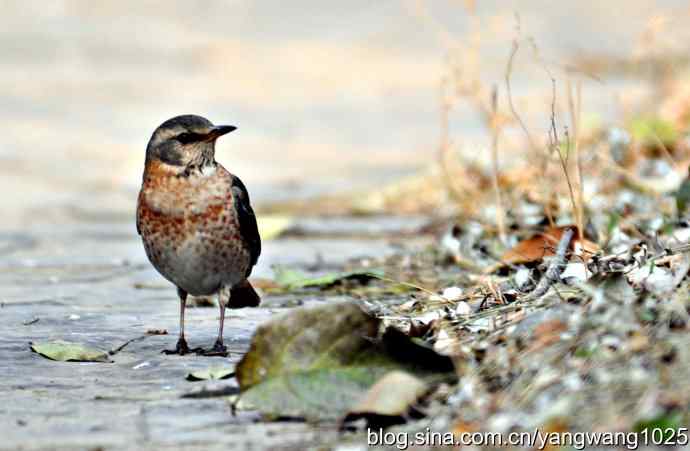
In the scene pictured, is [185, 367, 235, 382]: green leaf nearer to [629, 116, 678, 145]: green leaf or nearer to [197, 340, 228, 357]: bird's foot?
[197, 340, 228, 357]: bird's foot

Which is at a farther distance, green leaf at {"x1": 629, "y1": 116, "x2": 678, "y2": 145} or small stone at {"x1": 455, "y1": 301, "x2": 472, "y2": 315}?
green leaf at {"x1": 629, "y1": 116, "x2": 678, "y2": 145}

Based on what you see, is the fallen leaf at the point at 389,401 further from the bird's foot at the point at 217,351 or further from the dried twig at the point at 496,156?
the dried twig at the point at 496,156

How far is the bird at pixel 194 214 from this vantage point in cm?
448

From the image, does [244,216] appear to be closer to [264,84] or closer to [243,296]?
[243,296]

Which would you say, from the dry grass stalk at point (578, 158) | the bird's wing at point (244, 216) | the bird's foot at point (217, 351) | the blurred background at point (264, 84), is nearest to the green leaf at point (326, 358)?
the bird's foot at point (217, 351)

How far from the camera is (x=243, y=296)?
4.92 meters

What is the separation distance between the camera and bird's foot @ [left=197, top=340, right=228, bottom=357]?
4004 mm

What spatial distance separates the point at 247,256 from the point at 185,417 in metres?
1.65

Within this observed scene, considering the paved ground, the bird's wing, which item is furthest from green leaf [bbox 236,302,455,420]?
the bird's wing

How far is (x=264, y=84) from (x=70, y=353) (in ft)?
39.7

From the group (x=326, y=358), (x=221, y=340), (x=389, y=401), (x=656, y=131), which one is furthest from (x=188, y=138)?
(x=656, y=131)

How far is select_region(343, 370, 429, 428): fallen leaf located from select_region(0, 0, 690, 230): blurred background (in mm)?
4435

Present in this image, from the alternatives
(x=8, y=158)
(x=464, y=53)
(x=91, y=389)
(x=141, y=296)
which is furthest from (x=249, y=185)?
(x=91, y=389)

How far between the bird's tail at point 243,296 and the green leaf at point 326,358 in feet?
5.57
